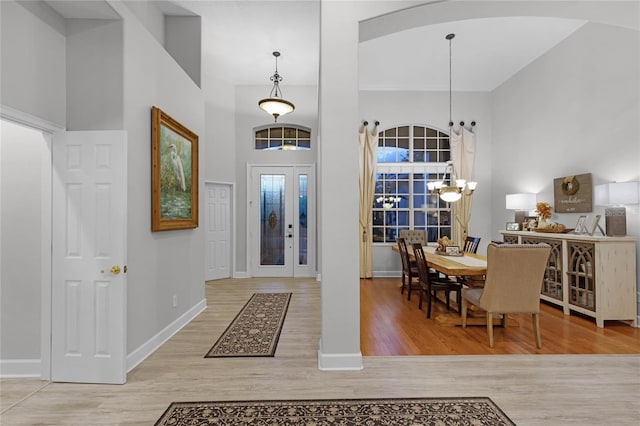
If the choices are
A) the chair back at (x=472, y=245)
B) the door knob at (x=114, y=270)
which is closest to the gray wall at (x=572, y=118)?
the chair back at (x=472, y=245)

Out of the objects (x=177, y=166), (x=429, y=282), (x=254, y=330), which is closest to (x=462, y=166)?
(x=429, y=282)

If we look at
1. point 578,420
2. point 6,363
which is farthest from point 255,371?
point 578,420

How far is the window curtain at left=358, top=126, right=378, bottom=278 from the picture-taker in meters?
6.66

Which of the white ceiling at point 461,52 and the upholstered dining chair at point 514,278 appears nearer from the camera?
the upholstered dining chair at point 514,278

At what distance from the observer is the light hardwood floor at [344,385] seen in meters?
2.12

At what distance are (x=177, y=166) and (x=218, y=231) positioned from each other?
309cm

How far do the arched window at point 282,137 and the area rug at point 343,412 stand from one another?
554 cm

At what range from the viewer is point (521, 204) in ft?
18.0

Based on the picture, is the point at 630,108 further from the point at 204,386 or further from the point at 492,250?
the point at 204,386

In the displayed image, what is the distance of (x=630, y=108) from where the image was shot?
12.9ft

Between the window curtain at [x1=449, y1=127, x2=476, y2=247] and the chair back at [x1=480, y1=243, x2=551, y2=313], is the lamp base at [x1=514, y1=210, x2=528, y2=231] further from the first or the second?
the chair back at [x1=480, y1=243, x2=551, y2=313]

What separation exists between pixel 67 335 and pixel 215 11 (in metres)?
4.11

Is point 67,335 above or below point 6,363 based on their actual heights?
above

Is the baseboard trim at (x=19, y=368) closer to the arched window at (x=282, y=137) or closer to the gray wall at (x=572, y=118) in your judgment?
the arched window at (x=282, y=137)
